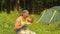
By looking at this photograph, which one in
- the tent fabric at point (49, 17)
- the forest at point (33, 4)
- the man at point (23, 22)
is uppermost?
the man at point (23, 22)

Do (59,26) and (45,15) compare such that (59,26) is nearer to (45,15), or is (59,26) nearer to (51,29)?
(51,29)

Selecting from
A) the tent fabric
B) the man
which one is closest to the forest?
the tent fabric

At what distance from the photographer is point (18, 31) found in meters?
6.60

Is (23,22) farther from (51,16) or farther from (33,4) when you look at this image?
(33,4)

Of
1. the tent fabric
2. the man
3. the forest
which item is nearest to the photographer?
the man

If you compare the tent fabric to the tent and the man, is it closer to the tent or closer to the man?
the tent

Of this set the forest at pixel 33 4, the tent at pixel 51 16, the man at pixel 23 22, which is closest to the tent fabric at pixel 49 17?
the tent at pixel 51 16

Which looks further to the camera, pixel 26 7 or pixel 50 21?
pixel 26 7

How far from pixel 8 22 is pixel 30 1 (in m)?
9.84

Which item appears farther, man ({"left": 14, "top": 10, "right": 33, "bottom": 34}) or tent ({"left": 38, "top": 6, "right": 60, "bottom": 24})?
tent ({"left": 38, "top": 6, "right": 60, "bottom": 24})

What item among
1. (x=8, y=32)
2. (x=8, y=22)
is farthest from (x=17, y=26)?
(x=8, y=22)

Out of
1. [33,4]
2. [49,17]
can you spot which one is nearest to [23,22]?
[49,17]

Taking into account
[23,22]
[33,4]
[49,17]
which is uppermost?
[23,22]

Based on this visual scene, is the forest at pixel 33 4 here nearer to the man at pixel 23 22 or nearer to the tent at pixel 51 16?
the tent at pixel 51 16
